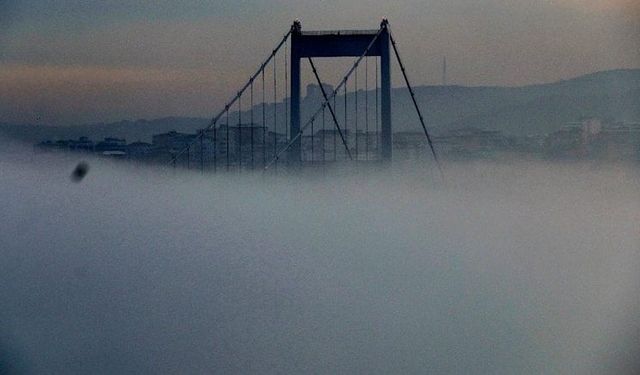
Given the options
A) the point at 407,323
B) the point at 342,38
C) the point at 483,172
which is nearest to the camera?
the point at 407,323

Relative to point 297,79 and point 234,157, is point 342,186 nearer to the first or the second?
point 297,79

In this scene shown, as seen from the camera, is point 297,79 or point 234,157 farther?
point 234,157

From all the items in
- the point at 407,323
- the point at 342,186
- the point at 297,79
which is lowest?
the point at 407,323

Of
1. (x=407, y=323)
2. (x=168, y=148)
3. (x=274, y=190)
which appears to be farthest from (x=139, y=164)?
(x=407, y=323)

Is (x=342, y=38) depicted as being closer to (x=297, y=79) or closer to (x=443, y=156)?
(x=297, y=79)

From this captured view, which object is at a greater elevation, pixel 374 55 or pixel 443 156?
pixel 374 55

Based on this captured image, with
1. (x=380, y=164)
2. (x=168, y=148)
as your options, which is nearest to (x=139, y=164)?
(x=168, y=148)

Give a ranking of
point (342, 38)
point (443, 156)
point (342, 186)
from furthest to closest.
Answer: point (443, 156)
point (342, 186)
point (342, 38)
